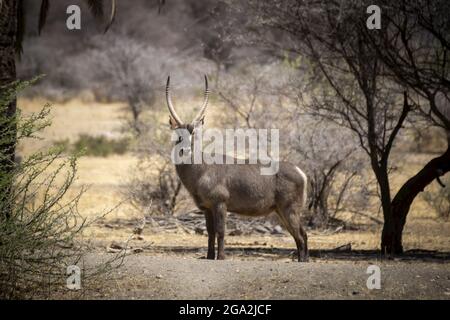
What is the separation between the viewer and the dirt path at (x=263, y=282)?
7.30 m

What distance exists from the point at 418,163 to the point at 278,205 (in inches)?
468

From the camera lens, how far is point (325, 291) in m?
7.39

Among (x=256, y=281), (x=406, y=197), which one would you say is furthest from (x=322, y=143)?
(x=256, y=281)

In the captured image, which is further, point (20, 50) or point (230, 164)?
point (20, 50)

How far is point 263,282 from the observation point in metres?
7.64

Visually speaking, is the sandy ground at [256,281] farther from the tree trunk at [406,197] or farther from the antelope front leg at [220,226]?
the tree trunk at [406,197]

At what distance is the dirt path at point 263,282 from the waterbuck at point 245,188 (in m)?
2.25

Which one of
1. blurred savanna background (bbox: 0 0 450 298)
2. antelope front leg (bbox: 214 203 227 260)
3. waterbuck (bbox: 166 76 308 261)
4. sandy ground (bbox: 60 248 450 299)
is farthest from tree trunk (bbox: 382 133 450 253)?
sandy ground (bbox: 60 248 450 299)

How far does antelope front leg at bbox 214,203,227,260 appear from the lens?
1041 centimetres

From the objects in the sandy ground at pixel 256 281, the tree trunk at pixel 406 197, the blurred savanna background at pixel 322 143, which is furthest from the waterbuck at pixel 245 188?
the sandy ground at pixel 256 281

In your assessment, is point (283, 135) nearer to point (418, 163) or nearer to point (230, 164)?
point (230, 164)

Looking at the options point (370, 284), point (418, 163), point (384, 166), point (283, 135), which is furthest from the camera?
point (418, 163)

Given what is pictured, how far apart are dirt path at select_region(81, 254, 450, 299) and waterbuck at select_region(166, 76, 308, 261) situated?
A: 88.4 inches
